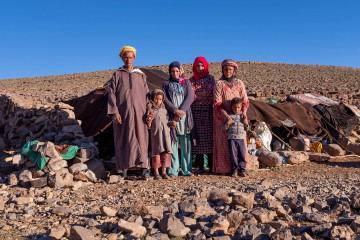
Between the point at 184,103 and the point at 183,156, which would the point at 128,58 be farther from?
the point at 183,156

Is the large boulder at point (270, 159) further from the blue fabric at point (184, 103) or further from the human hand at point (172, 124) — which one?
the human hand at point (172, 124)

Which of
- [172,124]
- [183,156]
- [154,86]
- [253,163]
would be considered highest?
[154,86]

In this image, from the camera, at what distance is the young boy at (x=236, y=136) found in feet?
17.2

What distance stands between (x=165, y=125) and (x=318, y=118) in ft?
14.8

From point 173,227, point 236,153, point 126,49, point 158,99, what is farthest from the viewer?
point 236,153

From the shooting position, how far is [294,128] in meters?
7.55

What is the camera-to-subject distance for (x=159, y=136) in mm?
5070

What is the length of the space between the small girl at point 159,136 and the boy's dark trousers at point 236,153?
3.07 ft

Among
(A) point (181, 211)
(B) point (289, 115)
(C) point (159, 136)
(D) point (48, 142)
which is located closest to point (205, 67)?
(C) point (159, 136)

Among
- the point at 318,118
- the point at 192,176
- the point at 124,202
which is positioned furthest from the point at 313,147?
the point at 124,202

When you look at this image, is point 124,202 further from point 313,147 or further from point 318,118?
point 318,118

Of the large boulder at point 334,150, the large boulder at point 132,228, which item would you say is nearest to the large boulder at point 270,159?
the large boulder at point 334,150

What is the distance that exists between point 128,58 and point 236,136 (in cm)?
197

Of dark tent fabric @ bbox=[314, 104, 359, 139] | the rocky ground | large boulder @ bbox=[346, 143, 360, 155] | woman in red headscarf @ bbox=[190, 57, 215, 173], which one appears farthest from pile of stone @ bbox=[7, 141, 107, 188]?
dark tent fabric @ bbox=[314, 104, 359, 139]
